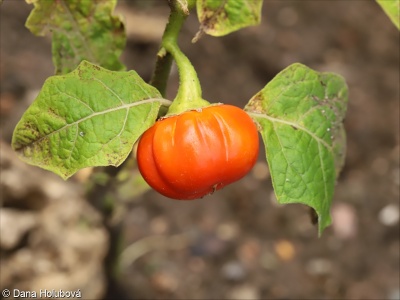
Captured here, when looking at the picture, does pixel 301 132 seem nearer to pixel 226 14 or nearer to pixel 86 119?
pixel 226 14

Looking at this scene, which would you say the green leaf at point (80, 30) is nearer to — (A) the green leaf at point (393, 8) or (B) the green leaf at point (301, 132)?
(B) the green leaf at point (301, 132)

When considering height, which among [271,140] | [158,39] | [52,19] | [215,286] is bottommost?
[215,286]

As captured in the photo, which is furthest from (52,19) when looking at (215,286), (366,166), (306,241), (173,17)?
(366,166)

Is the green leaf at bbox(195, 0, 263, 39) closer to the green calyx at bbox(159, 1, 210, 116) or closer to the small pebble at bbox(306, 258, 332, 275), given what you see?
the green calyx at bbox(159, 1, 210, 116)

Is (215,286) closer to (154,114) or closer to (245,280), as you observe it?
(245,280)

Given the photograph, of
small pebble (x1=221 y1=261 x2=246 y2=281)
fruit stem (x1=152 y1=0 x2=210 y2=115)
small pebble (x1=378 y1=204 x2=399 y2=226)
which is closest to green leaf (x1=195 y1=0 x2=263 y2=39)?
fruit stem (x1=152 y1=0 x2=210 y2=115)

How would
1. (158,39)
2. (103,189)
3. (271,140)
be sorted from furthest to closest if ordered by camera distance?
(158,39), (103,189), (271,140)
